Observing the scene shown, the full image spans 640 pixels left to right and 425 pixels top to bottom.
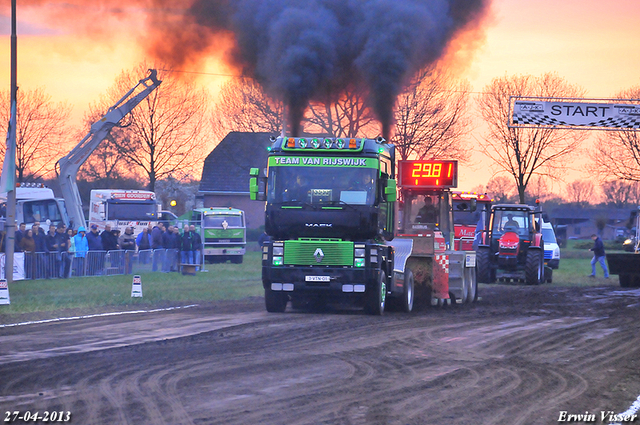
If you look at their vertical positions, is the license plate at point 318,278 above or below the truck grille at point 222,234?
below

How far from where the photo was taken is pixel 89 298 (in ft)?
60.4

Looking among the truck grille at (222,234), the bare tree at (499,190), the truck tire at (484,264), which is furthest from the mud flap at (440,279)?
the bare tree at (499,190)

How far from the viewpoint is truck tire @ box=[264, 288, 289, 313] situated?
1573 centimetres

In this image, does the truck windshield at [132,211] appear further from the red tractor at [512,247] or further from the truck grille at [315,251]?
the truck grille at [315,251]

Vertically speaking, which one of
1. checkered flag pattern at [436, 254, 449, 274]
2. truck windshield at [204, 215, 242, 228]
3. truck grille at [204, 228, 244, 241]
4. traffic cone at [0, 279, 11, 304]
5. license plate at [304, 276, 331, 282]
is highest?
truck windshield at [204, 215, 242, 228]

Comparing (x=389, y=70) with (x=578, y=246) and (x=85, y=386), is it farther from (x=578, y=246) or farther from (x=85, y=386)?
(x=578, y=246)

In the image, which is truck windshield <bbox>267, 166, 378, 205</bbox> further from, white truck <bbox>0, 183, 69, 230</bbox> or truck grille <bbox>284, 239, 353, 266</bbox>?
white truck <bbox>0, 183, 69, 230</bbox>

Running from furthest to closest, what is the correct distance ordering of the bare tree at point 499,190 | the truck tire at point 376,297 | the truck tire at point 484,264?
the bare tree at point 499,190 < the truck tire at point 484,264 < the truck tire at point 376,297

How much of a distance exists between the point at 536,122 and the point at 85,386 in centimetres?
1940

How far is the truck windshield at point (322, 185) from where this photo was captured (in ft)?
49.3

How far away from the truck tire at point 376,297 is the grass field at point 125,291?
4.83 m

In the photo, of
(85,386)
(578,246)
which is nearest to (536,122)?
(85,386)

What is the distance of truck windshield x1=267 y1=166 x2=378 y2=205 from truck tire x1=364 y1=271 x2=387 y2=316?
1.54m

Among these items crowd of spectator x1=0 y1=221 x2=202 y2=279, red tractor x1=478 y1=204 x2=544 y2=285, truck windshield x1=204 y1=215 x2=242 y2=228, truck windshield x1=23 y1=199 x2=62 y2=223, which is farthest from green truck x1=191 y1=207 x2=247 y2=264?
red tractor x1=478 y1=204 x2=544 y2=285
